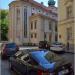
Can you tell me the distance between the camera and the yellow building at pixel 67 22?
1115 inches

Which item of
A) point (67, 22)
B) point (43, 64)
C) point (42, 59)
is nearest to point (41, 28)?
point (67, 22)

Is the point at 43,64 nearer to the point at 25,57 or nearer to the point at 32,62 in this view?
the point at 32,62

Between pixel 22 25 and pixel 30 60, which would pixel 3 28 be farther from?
pixel 30 60

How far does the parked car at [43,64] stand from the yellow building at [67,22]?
18427 millimetres

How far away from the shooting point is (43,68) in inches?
324

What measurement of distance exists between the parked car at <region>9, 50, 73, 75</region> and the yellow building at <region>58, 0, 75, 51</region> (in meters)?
18.4

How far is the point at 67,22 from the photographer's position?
97.2 feet

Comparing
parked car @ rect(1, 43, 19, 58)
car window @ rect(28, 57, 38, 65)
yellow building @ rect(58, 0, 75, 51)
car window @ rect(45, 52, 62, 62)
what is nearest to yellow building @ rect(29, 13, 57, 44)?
yellow building @ rect(58, 0, 75, 51)

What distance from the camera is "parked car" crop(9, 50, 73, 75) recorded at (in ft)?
26.9

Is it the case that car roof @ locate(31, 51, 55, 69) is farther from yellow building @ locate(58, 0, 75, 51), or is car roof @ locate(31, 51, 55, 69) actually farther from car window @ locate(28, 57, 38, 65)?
yellow building @ locate(58, 0, 75, 51)

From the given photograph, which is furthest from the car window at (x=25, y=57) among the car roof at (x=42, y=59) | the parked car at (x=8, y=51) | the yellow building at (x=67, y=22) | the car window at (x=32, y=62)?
the yellow building at (x=67, y=22)

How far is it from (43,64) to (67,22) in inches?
850

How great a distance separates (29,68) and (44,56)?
0.81m

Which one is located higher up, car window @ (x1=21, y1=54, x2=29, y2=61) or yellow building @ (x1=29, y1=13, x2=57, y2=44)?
yellow building @ (x1=29, y1=13, x2=57, y2=44)
